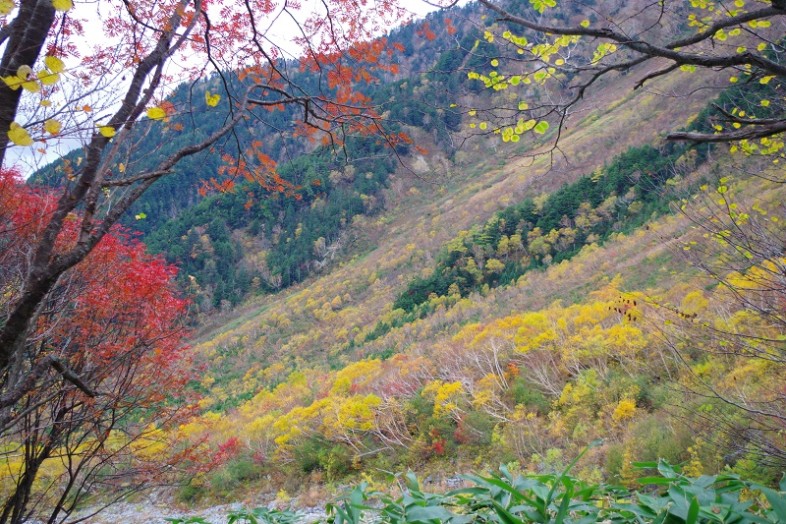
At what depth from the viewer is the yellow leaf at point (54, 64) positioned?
116 centimetres

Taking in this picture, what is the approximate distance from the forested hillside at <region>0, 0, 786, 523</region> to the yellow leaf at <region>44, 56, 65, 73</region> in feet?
2.44

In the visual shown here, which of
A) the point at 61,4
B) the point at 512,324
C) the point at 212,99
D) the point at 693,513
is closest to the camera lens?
the point at 693,513

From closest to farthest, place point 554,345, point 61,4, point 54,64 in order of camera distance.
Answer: point 54,64, point 61,4, point 554,345

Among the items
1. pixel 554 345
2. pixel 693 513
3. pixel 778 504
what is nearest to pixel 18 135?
pixel 693 513

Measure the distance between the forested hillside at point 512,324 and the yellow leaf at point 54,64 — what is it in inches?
29.3

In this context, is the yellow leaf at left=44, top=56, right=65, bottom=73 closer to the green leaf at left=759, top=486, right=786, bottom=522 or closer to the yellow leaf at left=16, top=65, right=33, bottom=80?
the yellow leaf at left=16, top=65, right=33, bottom=80

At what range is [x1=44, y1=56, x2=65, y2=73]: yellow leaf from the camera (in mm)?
1164

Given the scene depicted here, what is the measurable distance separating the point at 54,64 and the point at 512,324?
9.06m

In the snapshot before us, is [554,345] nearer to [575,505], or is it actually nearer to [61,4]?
[575,505]

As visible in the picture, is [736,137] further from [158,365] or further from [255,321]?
[255,321]

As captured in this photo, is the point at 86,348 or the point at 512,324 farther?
the point at 512,324

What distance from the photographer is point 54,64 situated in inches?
46.8

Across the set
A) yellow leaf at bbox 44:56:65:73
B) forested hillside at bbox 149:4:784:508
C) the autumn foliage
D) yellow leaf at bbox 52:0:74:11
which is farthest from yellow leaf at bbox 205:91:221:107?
the autumn foliage

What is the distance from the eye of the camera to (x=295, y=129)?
10.9ft
